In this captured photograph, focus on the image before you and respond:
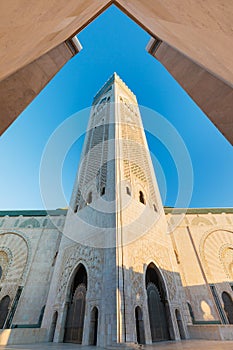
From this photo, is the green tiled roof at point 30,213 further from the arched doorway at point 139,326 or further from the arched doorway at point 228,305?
the arched doorway at point 228,305

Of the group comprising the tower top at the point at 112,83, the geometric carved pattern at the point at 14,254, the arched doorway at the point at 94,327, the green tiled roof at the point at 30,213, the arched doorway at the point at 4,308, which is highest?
the tower top at the point at 112,83

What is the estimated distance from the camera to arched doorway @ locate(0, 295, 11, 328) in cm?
748

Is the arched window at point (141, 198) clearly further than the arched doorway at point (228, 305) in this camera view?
No

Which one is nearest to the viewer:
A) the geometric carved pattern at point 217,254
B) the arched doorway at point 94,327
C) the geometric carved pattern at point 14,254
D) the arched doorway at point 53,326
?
the arched doorway at point 94,327

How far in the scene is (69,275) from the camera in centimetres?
575

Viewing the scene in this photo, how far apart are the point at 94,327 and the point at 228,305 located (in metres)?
7.12

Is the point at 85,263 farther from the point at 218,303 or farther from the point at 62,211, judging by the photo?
the point at 62,211

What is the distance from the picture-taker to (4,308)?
25.7 feet

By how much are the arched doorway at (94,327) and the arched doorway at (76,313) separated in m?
0.56

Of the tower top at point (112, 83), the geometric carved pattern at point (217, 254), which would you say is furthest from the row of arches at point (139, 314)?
the tower top at point (112, 83)

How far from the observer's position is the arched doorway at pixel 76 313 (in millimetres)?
4806

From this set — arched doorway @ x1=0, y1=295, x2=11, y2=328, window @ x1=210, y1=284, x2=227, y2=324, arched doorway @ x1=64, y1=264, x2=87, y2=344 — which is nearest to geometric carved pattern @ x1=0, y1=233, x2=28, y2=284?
arched doorway @ x1=0, y1=295, x2=11, y2=328

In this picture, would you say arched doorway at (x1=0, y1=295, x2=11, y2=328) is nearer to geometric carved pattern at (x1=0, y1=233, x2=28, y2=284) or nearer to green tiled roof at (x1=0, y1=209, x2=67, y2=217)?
geometric carved pattern at (x1=0, y1=233, x2=28, y2=284)

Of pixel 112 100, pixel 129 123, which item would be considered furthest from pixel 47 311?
pixel 112 100
